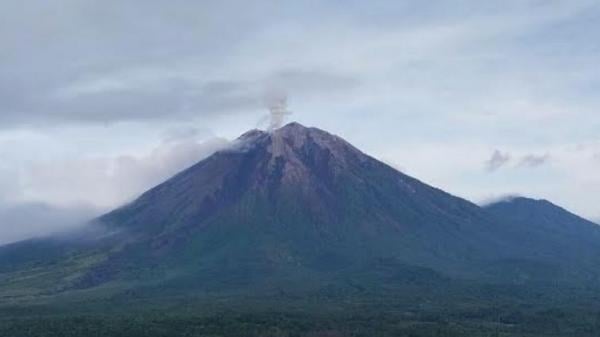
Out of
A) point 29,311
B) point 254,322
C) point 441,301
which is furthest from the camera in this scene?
point 441,301

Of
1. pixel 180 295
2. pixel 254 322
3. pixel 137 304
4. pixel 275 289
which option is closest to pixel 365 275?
pixel 275 289

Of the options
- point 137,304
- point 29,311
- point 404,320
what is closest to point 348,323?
point 404,320

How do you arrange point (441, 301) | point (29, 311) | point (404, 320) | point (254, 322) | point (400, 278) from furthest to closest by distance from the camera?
point (400, 278), point (441, 301), point (29, 311), point (404, 320), point (254, 322)

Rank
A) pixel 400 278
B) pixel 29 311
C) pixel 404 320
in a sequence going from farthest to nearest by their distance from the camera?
pixel 400 278 < pixel 29 311 < pixel 404 320

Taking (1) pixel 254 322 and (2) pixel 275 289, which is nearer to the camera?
(1) pixel 254 322

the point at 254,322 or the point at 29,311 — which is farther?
the point at 29,311

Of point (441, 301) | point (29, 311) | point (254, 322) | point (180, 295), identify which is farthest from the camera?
point (180, 295)

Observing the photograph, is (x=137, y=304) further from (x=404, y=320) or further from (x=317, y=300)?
(x=404, y=320)

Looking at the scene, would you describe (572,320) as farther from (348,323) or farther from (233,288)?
(233,288)
